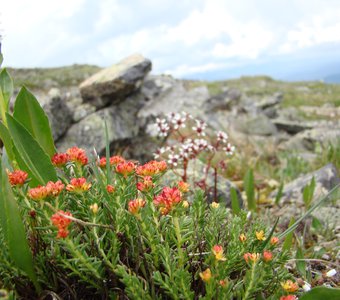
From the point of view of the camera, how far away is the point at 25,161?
172cm

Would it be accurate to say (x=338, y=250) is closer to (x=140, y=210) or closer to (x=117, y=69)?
(x=140, y=210)

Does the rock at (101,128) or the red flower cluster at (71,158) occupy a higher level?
the red flower cluster at (71,158)

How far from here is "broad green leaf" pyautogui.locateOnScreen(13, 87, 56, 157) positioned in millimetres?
2018

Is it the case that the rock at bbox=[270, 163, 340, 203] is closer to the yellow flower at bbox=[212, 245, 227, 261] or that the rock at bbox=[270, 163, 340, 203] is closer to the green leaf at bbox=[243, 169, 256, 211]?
the green leaf at bbox=[243, 169, 256, 211]

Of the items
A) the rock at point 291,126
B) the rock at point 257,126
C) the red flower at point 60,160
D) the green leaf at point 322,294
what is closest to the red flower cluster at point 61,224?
the red flower at point 60,160

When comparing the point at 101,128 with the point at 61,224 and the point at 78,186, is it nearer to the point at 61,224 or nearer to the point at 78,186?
the point at 78,186

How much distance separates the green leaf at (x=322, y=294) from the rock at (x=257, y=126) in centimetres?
1100

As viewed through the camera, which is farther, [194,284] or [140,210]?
[194,284]

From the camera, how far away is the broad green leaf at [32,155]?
5.54ft

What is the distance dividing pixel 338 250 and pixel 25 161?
6.42 ft

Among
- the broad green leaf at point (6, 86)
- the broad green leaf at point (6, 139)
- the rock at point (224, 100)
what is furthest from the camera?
the rock at point (224, 100)

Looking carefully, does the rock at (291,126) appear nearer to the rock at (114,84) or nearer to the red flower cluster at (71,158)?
the rock at (114,84)

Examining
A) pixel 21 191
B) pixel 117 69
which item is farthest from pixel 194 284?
pixel 117 69

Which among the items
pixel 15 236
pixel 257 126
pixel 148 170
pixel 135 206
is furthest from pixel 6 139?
pixel 257 126
